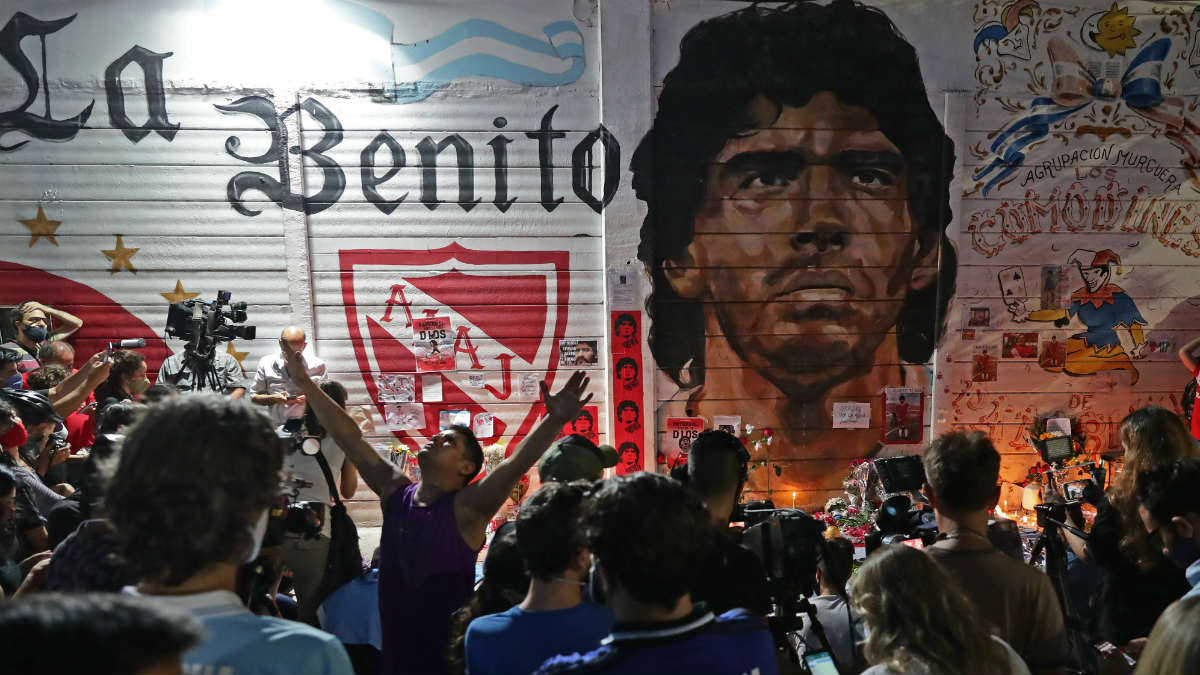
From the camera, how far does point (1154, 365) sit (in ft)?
24.8

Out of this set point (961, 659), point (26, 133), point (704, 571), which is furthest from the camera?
point (26, 133)

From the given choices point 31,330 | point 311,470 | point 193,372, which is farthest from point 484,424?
point 31,330

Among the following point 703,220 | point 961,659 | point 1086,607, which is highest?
point 703,220

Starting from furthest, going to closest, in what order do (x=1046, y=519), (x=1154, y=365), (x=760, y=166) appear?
(x=1154, y=365), (x=760, y=166), (x=1046, y=519)

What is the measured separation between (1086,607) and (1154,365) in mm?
5113

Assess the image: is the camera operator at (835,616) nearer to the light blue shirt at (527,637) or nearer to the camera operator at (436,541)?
the light blue shirt at (527,637)

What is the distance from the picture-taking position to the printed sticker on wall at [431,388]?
711cm

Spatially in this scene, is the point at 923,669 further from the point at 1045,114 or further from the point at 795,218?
the point at 1045,114

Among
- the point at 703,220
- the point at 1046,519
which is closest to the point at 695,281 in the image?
the point at 703,220

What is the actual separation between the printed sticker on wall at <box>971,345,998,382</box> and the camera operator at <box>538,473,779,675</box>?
21.1 ft

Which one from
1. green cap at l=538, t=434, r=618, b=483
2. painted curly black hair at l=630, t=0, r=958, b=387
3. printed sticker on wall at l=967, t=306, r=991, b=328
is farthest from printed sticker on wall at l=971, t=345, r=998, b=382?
green cap at l=538, t=434, r=618, b=483

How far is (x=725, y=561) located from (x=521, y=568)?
719mm

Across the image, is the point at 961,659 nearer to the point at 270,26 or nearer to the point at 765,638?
the point at 765,638

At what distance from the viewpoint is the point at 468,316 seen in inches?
279
